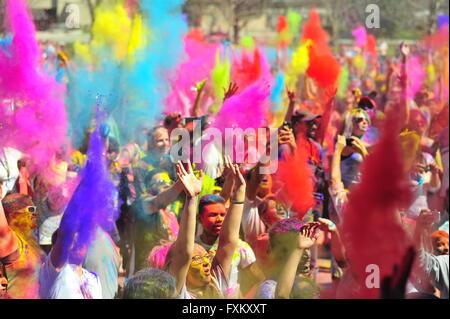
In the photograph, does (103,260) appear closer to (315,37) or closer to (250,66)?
(250,66)

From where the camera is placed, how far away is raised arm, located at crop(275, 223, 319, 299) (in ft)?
15.5

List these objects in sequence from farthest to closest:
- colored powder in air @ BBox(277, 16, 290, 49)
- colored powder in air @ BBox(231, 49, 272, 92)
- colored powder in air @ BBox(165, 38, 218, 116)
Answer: colored powder in air @ BBox(277, 16, 290, 49)
colored powder in air @ BBox(231, 49, 272, 92)
colored powder in air @ BBox(165, 38, 218, 116)

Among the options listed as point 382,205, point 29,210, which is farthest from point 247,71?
point 382,205

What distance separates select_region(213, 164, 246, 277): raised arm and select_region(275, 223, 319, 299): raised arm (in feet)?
1.01

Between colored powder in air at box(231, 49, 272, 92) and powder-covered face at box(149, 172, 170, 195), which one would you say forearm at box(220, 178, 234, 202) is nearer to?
powder-covered face at box(149, 172, 170, 195)

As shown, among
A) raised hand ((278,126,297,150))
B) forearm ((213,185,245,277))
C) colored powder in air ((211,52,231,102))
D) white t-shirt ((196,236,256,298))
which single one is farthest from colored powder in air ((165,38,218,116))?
forearm ((213,185,245,277))

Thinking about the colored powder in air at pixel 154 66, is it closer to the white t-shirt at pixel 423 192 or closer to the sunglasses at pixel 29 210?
the white t-shirt at pixel 423 192

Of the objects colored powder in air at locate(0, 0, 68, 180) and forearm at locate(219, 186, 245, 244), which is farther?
colored powder in air at locate(0, 0, 68, 180)

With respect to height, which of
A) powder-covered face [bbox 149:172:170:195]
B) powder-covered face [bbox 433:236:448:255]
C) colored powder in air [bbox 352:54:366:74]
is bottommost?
colored powder in air [bbox 352:54:366:74]

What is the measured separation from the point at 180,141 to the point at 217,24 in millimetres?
24642

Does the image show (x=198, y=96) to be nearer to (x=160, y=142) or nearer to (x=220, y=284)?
(x=160, y=142)

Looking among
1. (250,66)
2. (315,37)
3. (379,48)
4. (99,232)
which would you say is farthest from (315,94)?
(379,48)

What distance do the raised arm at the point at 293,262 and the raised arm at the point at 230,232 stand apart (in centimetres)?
31

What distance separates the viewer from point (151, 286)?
14.2 feet
